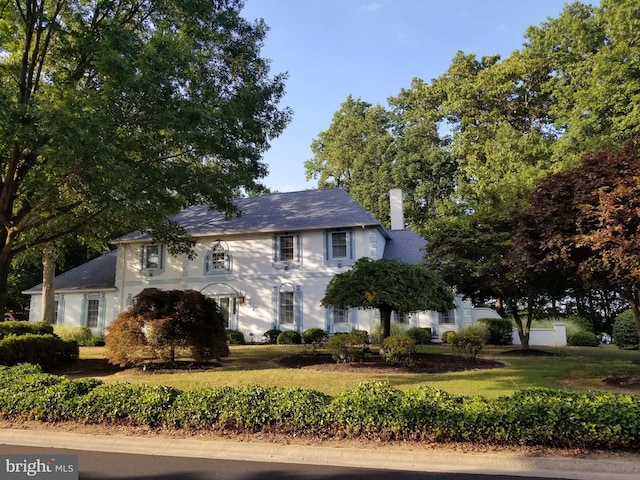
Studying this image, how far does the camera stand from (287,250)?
2375cm

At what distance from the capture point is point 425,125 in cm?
3956

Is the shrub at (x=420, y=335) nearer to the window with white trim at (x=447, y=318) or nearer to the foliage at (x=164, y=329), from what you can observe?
the window with white trim at (x=447, y=318)

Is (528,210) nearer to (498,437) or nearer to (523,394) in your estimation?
(523,394)

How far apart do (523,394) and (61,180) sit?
1151 cm

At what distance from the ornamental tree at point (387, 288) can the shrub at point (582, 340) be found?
40.4ft

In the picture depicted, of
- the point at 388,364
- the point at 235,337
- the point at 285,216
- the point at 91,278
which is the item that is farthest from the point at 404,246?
the point at 91,278

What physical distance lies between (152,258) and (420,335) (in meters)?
15.2

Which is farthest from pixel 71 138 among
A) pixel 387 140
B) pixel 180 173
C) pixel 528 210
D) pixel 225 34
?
pixel 387 140

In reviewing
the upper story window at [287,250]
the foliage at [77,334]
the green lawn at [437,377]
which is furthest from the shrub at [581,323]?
the foliage at [77,334]

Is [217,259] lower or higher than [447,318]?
higher

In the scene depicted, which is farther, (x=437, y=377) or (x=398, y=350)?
(x=398, y=350)

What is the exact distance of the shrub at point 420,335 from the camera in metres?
20.2

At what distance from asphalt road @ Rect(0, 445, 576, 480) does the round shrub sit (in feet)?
52.7

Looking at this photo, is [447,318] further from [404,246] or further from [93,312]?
[93,312]
